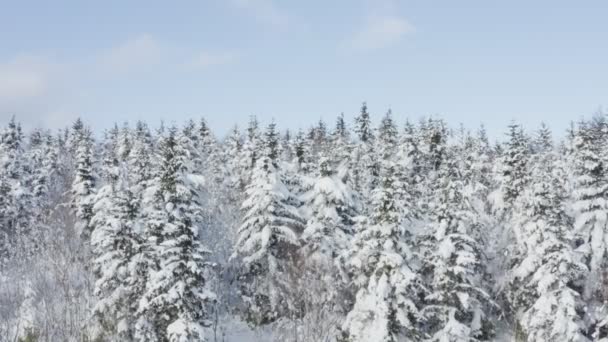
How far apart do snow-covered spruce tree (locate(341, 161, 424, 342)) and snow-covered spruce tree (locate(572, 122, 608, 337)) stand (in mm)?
10535

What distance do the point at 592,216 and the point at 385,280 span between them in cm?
1375

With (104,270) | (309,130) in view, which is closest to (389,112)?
(309,130)

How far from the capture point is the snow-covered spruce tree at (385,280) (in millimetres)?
27125

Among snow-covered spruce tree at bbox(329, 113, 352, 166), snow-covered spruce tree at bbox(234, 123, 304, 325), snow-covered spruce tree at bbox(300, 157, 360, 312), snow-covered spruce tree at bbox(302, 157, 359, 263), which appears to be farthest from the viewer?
snow-covered spruce tree at bbox(329, 113, 352, 166)

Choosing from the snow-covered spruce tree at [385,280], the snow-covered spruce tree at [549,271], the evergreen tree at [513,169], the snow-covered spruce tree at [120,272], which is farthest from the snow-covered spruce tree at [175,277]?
the evergreen tree at [513,169]

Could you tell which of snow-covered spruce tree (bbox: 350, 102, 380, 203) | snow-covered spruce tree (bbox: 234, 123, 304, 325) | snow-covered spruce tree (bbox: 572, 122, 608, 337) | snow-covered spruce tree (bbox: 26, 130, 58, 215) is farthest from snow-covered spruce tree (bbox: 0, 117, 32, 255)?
snow-covered spruce tree (bbox: 572, 122, 608, 337)

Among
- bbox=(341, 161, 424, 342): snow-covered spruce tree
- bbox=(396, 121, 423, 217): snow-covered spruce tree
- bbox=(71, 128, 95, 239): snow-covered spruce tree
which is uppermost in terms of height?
bbox=(396, 121, 423, 217): snow-covered spruce tree

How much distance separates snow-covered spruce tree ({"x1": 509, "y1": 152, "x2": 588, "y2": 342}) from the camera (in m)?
30.1

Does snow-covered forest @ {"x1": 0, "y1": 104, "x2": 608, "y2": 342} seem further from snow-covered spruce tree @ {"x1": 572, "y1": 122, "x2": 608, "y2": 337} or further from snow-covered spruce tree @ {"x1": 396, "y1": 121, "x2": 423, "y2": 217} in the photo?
snow-covered spruce tree @ {"x1": 396, "y1": 121, "x2": 423, "y2": 217}

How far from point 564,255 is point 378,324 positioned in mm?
10738

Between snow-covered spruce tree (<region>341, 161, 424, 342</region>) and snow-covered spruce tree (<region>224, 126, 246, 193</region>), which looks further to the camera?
snow-covered spruce tree (<region>224, 126, 246, 193</region>)

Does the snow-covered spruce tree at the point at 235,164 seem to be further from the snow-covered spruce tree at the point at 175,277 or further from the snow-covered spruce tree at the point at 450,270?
the snow-covered spruce tree at the point at 450,270

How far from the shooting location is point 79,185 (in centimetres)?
4616

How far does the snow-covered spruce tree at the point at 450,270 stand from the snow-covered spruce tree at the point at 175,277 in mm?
11675
